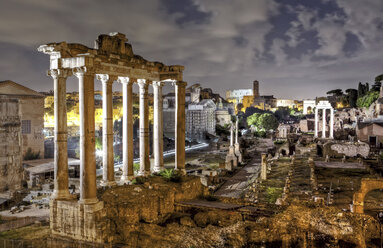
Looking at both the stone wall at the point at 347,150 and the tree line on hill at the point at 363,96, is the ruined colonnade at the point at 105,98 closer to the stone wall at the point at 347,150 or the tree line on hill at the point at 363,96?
the stone wall at the point at 347,150

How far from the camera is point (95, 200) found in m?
10.6

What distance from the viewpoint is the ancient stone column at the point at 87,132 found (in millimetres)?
10703

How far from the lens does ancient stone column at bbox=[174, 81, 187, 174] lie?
16203 mm

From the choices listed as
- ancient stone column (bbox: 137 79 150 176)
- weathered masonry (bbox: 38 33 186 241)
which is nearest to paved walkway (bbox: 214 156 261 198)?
ancient stone column (bbox: 137 79 150 176)

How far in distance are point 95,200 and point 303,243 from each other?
270 inches

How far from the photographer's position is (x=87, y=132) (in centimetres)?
1079

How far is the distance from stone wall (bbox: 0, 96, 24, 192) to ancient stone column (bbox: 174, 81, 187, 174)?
62.4ft

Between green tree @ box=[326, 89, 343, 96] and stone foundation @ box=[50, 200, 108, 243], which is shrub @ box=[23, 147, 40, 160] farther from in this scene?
green tree @ box=[326, 89, 343, 96]

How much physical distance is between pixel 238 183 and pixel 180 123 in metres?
15.6

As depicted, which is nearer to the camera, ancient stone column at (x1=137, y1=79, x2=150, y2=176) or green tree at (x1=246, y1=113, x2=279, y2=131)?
ancient stone column at (x1=137, y1=79, x2=150, y2=176)

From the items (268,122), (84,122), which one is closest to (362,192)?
(84,122)

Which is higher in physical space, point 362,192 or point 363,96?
point 363,96

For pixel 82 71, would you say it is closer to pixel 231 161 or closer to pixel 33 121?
pixel 231 161

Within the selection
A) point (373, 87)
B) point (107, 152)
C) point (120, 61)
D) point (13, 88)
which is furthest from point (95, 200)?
point (373, 87)
